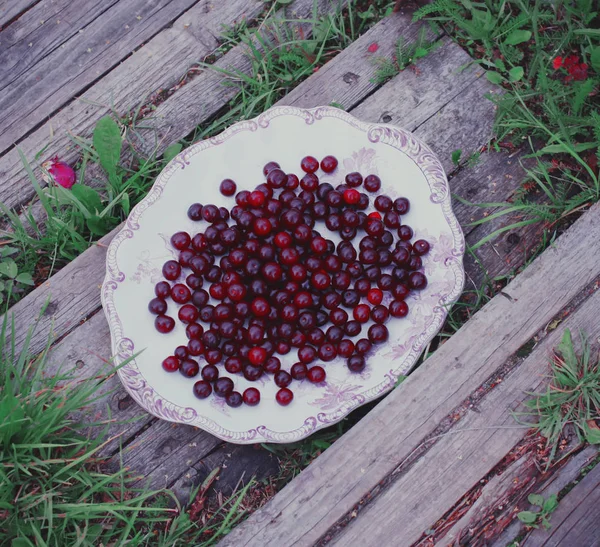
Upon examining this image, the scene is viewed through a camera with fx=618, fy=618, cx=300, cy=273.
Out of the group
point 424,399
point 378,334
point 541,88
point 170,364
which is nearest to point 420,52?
point 541,88

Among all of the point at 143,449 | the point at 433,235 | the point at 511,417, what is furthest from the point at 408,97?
the point at 143,449

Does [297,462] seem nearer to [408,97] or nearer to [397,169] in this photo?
[397,169]

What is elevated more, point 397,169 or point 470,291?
point 397,169

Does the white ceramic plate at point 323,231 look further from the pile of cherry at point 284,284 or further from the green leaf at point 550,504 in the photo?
the green leaf at point 550,504

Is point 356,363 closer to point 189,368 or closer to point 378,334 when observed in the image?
point 378,334

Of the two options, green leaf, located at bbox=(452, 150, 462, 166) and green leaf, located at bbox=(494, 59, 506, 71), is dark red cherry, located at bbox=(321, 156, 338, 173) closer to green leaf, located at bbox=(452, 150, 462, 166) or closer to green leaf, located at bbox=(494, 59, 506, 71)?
green leaf, located at bbox=(452, 150, 462, 166)

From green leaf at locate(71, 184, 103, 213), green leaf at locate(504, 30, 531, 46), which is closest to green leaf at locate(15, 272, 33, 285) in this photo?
green leaf at locate(71, 184, 103, 213)

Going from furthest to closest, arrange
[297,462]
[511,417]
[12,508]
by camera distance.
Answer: [297,462] → [511,417] → [12,508]
